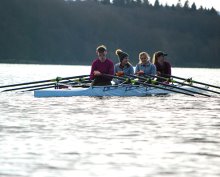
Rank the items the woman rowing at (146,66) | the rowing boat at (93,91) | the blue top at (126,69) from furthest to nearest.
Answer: the woman rowing at (146,66), the blue top at (126,69), the rowing boat at (93,91)

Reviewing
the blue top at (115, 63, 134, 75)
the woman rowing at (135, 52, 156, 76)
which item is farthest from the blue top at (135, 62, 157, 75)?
the blue top at (115, 63, 134, 75)

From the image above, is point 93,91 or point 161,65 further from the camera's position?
point 161,65

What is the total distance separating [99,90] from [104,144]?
12217 mm

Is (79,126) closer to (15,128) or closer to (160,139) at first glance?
(15,128)

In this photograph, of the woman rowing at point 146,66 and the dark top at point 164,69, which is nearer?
the woman rowing at point 146,66

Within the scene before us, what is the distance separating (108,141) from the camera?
1282 centimetres

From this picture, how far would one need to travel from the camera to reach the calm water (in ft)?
33.0

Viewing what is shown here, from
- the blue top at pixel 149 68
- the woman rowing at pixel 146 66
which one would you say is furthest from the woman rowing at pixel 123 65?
the blue top at pixel 149 68

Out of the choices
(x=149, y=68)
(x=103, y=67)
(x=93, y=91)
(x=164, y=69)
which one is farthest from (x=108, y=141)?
(x=164, y=69)

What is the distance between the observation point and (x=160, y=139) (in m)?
13.2

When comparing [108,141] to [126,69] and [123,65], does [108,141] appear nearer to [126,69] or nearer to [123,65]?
[126,69]

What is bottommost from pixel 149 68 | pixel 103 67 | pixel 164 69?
pixel 164 69

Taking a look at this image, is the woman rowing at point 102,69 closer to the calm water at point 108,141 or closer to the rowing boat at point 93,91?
the rowing boat at point 93,91

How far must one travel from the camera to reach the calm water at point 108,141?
10.1 m
